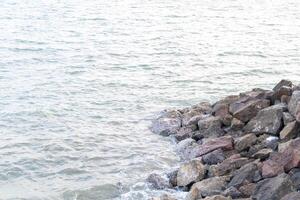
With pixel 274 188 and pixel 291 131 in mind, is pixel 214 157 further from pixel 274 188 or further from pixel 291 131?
pixel 274 188

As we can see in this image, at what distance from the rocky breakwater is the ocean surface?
691 mm

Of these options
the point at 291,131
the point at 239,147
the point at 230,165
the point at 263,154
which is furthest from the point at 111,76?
the point at 263,154

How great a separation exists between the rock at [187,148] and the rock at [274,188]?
11.4ft

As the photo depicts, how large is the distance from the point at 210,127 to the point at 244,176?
3.76 m

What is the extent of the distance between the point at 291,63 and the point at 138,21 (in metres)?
11.9

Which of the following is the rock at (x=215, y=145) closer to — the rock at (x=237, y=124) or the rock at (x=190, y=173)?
the rock at (x=237, y=124)

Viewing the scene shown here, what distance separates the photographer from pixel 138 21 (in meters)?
34.5

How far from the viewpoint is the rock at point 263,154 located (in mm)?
13234

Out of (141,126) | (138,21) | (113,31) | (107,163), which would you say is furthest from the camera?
(138,21)

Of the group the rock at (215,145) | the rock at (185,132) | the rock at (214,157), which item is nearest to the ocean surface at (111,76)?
the rock at (185,132)

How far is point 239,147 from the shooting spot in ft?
47.5

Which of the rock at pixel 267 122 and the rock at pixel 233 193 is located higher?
the rock at pixel 267 122

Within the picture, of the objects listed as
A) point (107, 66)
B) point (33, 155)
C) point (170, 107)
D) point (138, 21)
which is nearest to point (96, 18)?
point (138, 21)

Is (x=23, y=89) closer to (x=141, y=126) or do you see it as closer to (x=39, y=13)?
(x=141, y=126)
